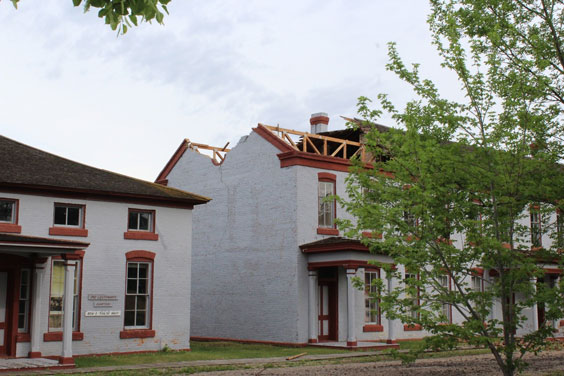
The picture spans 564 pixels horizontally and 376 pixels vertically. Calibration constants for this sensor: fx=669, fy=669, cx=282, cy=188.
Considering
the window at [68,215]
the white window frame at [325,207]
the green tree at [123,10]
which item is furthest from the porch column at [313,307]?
the green tree at [123,10]

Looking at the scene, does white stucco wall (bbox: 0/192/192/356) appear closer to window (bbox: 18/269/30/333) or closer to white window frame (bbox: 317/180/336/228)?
window (bbox: 18/269/30/333)

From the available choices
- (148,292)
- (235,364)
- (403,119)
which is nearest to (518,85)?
Answer: (403,119)

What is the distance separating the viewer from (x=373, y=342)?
83.0ft

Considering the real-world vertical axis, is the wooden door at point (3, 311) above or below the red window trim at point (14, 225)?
below

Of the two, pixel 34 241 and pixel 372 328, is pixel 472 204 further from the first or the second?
pixel 372 328

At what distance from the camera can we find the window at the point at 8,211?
63.4 feet

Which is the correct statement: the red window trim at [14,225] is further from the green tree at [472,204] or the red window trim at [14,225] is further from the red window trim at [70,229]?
the green tree at [472,204]

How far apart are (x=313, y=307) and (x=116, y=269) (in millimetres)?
7590

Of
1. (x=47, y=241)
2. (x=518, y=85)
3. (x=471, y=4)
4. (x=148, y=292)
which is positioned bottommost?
(x=148, y=292)

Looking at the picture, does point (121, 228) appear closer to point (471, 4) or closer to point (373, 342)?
point (373, 342)

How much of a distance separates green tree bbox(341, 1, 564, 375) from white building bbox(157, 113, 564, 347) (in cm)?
1075

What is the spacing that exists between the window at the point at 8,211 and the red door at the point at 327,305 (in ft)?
38.5

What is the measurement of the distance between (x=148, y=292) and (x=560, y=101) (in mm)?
13703

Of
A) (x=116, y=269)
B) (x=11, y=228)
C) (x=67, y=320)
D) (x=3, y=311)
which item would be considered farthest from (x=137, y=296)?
(x=11, y=228)
